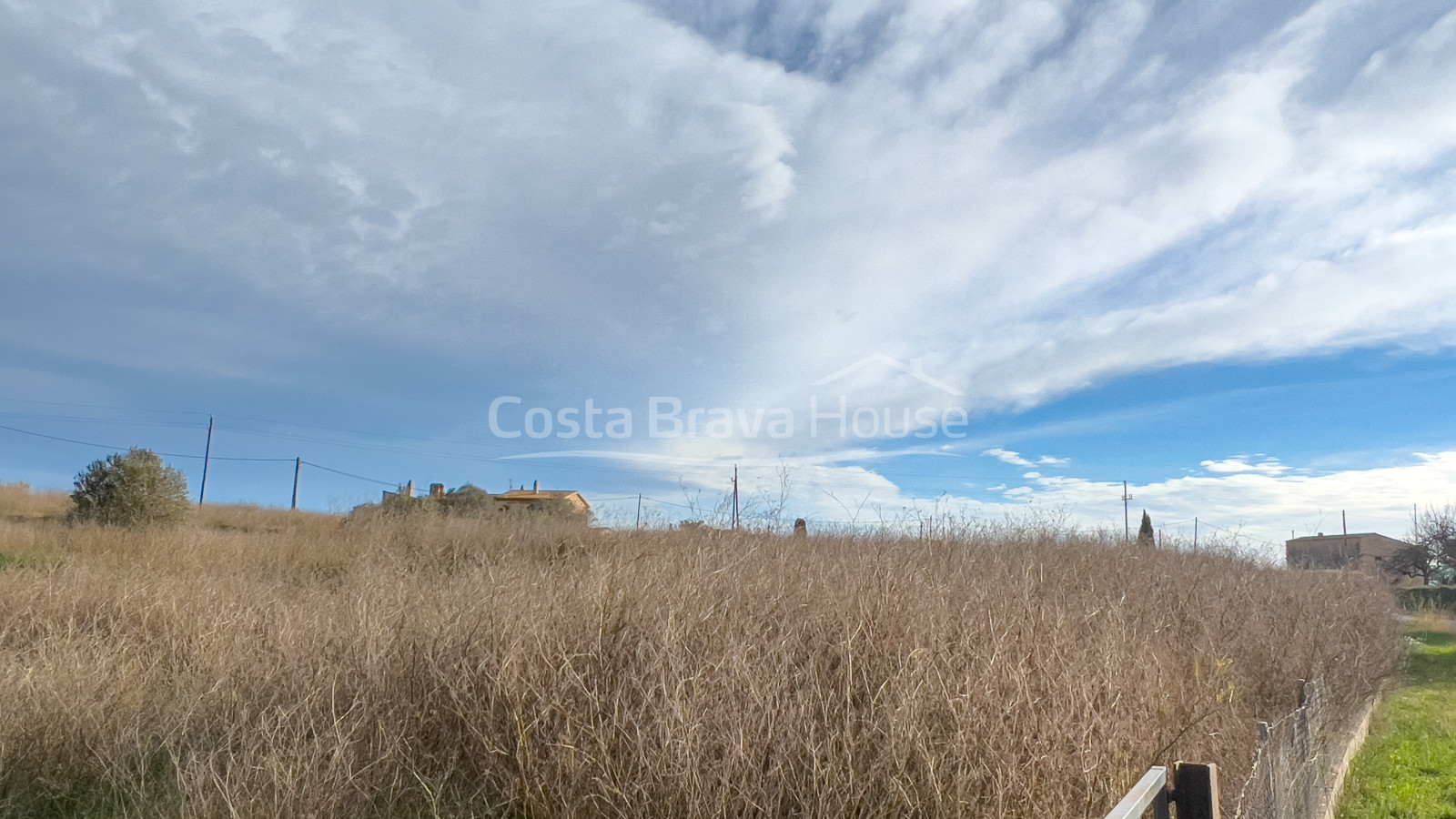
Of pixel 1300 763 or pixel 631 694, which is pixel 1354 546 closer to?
pixel 1300 763

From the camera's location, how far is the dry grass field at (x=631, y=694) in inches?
142

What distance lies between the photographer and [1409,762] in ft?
26.0

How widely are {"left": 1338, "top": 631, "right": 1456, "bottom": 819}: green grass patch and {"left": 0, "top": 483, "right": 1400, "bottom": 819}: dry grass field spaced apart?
3.02 ft

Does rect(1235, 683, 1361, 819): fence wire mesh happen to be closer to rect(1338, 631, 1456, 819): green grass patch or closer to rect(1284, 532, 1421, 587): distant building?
rect(1338, 631, 1456, 819): green grass patch

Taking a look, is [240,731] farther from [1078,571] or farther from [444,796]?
[1078,571]

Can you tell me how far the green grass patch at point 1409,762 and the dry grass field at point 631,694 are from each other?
0.92 m

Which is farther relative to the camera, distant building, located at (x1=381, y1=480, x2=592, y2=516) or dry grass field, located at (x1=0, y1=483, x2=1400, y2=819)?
distant building, located at (x1=381, y1=480, x2=592, y2=516)

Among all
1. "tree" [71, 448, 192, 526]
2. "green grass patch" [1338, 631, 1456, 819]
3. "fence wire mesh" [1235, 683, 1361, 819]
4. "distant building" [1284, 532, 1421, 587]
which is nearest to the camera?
"fence wire mesh" [1235, 683, 1361, 819]

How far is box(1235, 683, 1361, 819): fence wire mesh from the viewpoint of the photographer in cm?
356

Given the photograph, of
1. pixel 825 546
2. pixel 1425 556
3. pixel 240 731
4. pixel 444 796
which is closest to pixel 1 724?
pixel 240 731

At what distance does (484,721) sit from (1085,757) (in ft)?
9.43

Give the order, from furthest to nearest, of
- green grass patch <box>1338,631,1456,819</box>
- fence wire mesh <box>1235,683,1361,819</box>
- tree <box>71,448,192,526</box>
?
tree <box>71,448,192,526</box> → green grass patch <box>1338,631,1456,819</box> → fence wire mesh <box>1235,683,1361,819</box>

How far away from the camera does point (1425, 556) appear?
34.0 meters

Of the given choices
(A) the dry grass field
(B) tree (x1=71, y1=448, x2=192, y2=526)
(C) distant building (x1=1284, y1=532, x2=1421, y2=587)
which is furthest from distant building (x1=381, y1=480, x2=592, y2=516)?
(C) distant building (x1=1284, y1=532, x2=1421, y2=587)
